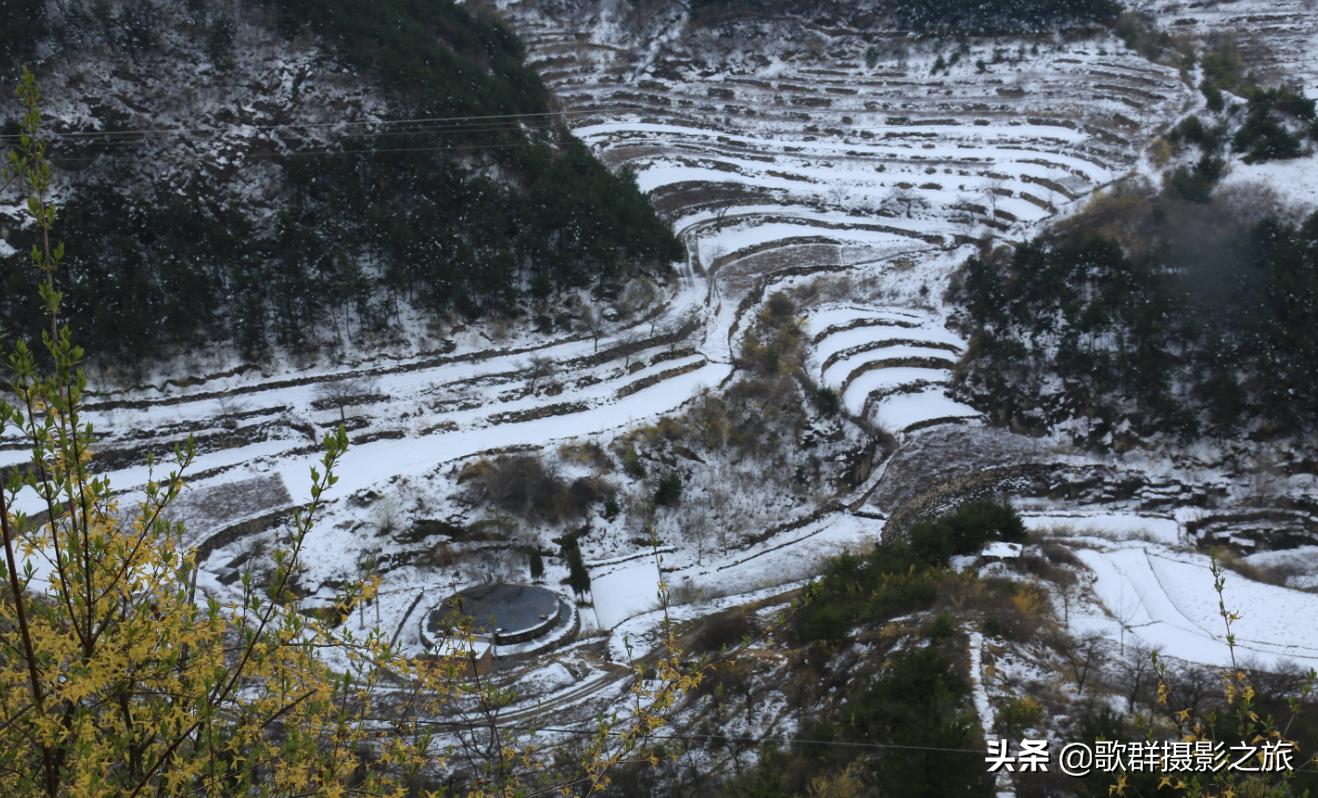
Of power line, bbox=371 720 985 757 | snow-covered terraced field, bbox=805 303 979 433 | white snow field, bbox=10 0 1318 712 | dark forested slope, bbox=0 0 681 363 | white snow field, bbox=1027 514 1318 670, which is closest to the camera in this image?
power line, bbox=371 720 985 757

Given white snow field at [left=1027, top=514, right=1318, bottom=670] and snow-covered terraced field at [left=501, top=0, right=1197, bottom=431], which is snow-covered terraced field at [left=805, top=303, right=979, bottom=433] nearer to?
snow-covered terraced field at [left=501, top=0, right=1197, bottom=431]

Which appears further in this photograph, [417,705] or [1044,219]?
[1044,219]

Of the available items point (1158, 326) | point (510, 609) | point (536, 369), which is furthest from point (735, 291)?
point (510, 609)

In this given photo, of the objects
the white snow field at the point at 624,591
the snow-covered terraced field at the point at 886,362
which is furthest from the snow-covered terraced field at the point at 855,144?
the white snow field at the point at 624,591

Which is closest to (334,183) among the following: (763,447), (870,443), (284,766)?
(763,447)

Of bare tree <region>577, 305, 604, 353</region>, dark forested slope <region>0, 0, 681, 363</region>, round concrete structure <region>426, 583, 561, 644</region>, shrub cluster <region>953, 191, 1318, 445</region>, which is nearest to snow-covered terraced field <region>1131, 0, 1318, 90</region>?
shrub cluster <region>953, 191, 1318, 445</region>

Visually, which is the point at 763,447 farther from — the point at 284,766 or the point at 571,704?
the point at 284,766

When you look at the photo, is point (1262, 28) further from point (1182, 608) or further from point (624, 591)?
point (624, 591)

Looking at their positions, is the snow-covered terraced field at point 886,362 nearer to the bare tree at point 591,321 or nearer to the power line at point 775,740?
the bare tree at point 591,321
